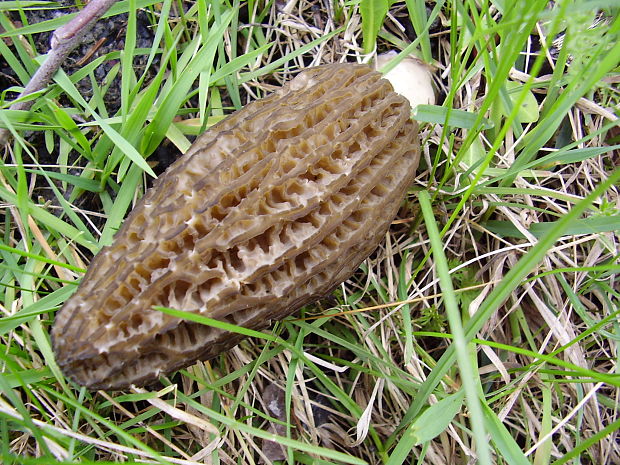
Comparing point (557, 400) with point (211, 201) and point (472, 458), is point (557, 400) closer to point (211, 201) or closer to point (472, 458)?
point (472, 458)

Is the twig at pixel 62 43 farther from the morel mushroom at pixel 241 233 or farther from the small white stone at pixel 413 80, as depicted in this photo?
the small white stone at pixel 413 80

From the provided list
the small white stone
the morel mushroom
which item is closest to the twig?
the morel mushroom

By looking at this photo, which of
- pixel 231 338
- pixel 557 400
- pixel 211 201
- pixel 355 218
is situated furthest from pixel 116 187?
pixel 557 400

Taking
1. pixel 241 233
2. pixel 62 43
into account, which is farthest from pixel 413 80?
pixel 62 43

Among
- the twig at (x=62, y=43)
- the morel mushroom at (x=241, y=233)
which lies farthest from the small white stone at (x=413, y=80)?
the twig at (x=62, y=43)

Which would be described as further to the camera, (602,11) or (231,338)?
(602,11)

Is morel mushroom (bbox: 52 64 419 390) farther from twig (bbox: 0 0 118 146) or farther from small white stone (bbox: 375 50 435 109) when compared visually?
twig (bbox: 0 0 118 146)
